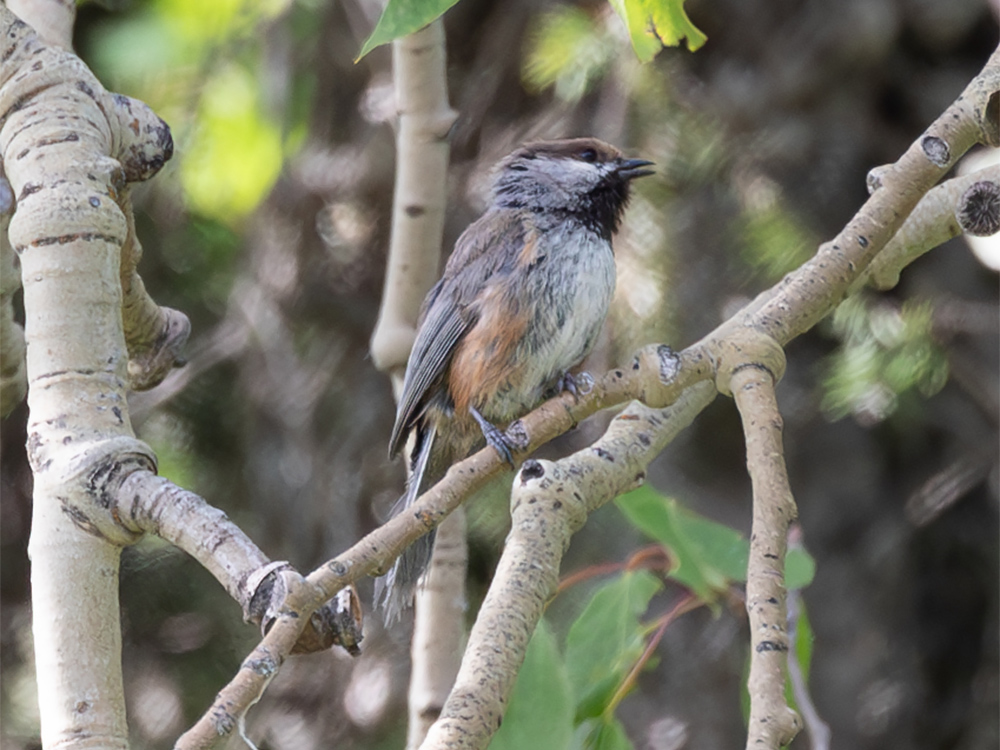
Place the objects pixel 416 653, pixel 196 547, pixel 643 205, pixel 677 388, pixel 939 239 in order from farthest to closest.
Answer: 1. pixel 643 205
2. pixel 416 653
3. pixel 939 239
4. pixel 677 388
5. pixel 196 547

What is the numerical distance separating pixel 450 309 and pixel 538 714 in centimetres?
125

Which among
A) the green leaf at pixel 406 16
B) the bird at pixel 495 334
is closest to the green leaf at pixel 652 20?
the green leaf at pixel 406 16

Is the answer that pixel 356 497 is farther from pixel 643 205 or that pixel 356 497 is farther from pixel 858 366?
pixel 858 366

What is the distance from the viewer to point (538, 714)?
2348 mm

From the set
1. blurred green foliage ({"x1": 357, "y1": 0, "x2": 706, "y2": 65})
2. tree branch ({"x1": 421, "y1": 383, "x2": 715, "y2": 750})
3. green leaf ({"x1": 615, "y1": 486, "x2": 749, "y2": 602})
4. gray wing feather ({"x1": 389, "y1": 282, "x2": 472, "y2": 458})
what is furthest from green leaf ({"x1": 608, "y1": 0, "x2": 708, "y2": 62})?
gray wing feather ({"x1": 389, "y1": 282, "x2": 472, "y2": 458})

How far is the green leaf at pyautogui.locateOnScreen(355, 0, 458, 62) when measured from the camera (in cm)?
147

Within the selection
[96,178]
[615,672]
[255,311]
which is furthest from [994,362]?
[96,178]

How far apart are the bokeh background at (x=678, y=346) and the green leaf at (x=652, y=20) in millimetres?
2199

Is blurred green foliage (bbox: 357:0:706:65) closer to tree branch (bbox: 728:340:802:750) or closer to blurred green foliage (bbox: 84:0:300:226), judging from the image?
tree branch (bbox: 728:340:802:750)

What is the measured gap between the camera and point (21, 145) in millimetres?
1941

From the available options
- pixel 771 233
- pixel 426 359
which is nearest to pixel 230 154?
pixel 426 359

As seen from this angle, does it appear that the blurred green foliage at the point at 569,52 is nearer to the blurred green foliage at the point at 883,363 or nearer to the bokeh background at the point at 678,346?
the bokeh background at the point at 678,346

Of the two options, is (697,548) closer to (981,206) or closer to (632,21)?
(981,206)

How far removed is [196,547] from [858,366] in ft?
9.52
